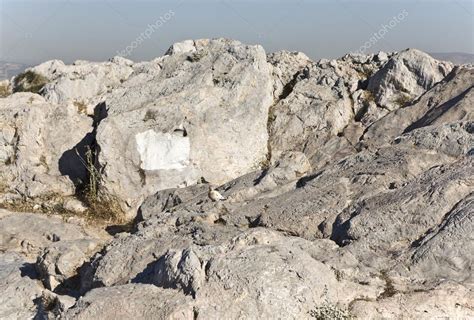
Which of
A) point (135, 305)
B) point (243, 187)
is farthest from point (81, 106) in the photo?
point (135, 305)

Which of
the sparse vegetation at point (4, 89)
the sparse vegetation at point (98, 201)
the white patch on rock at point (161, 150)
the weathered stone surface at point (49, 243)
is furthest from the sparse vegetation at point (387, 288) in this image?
the sparse vegetation at point (4, 89)

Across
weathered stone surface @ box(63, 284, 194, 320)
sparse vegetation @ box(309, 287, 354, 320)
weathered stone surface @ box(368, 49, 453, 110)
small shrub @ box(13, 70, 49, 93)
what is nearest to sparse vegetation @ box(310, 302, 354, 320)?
sparse vegetation @ box(309, 287, 354, 320)

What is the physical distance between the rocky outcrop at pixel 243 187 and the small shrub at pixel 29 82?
1171 millimetres

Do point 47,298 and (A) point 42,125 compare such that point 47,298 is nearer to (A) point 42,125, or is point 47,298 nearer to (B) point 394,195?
(B) point 394,195

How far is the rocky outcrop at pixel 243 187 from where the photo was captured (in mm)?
10219

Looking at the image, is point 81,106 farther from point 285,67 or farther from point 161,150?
point 285,67

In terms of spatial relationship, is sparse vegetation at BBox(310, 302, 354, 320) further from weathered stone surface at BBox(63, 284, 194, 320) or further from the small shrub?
the small shrub

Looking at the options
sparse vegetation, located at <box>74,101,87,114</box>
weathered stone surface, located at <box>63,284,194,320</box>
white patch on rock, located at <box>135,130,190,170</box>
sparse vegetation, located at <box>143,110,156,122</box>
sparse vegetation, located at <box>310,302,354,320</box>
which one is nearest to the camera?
sparse vegetation, located at <box>310,302,354,320</box>

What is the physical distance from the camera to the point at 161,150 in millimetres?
21781

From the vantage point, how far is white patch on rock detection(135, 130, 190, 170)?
850 inches

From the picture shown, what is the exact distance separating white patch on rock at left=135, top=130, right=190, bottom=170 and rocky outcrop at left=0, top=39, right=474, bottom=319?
0.05 metres

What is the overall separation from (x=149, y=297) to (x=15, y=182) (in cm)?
1579

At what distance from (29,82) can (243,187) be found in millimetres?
22172

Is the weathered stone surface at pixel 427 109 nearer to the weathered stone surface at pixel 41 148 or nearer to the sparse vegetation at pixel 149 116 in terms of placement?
the sparse vegetation at pixel 149 116
